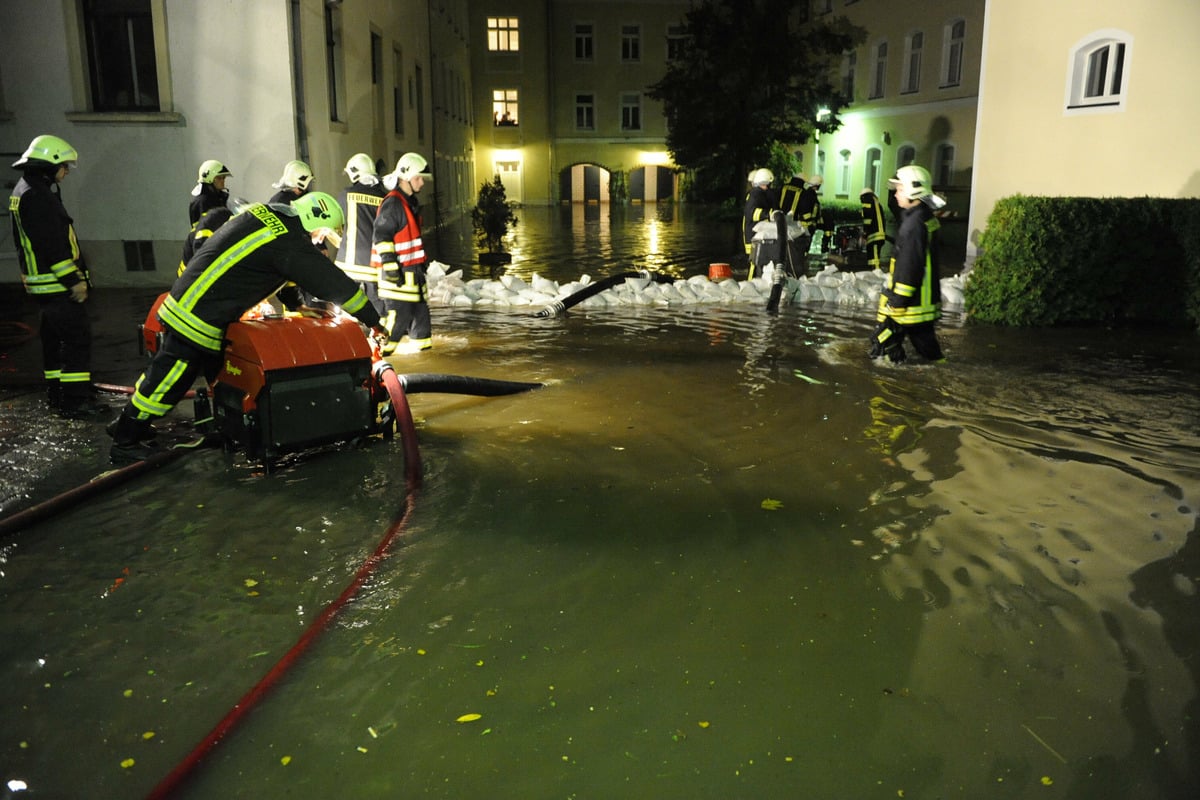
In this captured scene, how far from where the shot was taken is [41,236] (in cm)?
617

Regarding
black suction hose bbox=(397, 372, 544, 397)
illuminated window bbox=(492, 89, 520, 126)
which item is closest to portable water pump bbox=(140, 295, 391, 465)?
black suction hose bbox=(397, 372, 544, 397)

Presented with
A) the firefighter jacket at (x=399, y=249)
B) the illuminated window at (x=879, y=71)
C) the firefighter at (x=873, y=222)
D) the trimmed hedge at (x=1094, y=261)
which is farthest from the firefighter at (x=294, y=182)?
the illuminated window at (x=879, y=71)

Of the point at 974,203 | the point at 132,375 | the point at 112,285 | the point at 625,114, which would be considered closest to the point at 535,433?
the point at 132,375

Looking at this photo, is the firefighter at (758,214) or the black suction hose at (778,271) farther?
the firefighter at (758,214)

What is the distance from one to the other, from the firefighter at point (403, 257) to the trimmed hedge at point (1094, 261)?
6145mm

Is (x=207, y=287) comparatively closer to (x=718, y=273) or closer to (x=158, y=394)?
(x=158, y=394)

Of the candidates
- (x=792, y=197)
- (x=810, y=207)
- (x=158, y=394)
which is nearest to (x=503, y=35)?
(x=810, y=207)

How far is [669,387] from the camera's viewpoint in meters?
7.09

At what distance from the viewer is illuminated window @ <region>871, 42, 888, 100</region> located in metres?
25.6

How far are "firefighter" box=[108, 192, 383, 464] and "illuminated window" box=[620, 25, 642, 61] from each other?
41564 mm

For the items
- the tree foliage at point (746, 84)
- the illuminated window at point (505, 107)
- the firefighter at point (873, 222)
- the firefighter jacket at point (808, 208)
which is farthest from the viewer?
the illuminated window at point (505, 107)

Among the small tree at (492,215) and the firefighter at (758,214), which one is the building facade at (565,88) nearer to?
the small tree at (492,215)

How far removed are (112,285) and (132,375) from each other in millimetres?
6137

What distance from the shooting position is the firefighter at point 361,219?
8344mm
